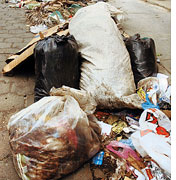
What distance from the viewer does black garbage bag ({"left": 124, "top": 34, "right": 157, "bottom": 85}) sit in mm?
1901

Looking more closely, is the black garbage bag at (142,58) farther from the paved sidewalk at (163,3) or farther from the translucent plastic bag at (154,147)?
the paved sidewalk at (163,3)

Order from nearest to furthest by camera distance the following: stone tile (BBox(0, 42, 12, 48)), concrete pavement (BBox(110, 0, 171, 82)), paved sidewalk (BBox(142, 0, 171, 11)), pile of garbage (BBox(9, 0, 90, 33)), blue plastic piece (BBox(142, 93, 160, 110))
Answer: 1. blue plastic piece (BBox(142, 93, 160, 110))
2. concrete pavement (BBox(110, 0, 171, 82))
3. stone tile (BBox(0, 42, 12, 48))
4. pile of garbage (BBox(9, 0, 90, 33))
5. paved sidewalk (BBox(142, 0, 171, 11))

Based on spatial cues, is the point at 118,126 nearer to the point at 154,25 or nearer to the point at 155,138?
the point at 155,138

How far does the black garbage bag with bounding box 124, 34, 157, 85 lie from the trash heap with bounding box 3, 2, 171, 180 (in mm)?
11

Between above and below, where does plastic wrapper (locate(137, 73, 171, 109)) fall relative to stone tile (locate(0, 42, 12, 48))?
below

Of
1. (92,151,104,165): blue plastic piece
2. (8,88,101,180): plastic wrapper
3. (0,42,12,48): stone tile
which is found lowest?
(92,151,104,165): blue plastic piece

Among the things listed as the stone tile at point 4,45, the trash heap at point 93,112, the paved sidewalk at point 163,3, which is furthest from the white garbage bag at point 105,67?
the paved sidewalk at point 163,3

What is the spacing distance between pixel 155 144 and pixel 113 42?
1.01 metres

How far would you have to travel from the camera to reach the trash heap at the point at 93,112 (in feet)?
3.57

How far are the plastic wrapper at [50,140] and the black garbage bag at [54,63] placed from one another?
345mm

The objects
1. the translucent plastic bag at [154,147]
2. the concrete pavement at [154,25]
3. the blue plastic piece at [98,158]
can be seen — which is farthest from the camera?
the concrete pavement at [154,25]

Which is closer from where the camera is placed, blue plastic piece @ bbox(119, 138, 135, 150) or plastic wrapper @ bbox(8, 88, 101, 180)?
plastic wrapper @ bbox(8, 88, 101, 180)

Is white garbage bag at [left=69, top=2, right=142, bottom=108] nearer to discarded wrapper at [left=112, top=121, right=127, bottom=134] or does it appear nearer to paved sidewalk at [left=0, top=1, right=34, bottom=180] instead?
discarded wrapper at [left=112, top=121, right=127, bottom=134]

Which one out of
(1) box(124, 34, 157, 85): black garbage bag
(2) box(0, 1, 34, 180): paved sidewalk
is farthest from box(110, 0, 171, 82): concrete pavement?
(2) box(0, 1, 34, 180): paved sidewalk
